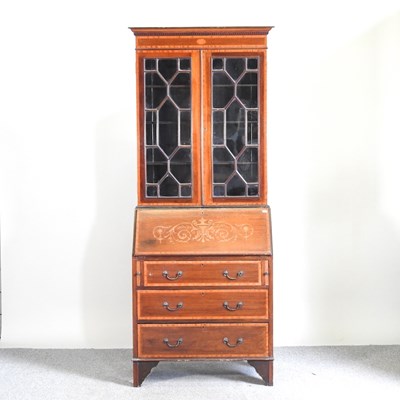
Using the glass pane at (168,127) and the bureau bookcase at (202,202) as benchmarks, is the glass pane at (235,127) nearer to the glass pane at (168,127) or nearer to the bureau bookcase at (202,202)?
the bureau bookcase at (202,202)

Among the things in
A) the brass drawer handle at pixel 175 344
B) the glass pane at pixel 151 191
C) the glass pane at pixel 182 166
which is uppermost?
the glass pane at pixel 182 166

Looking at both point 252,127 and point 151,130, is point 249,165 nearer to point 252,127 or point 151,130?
point 252,127

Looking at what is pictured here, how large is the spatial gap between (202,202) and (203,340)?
2.46 feet

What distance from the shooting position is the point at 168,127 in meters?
3.70

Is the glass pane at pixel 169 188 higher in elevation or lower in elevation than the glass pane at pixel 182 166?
lower

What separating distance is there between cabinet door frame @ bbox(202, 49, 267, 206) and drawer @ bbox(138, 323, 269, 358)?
678mm

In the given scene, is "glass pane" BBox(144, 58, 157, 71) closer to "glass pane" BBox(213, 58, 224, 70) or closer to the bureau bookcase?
the bureau bookcase

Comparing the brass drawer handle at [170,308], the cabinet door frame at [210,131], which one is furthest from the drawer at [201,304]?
the cabinet door frame at [210,131]

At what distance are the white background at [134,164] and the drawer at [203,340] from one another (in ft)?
2.31

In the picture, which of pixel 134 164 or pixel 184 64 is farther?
pixel 134 164

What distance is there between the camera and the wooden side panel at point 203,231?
3.65 m

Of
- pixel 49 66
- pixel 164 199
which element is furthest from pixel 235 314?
pixel 49 66

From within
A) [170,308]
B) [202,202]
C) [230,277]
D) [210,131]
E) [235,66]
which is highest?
[235,66]

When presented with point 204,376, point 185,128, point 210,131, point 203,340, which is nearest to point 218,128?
point 210,131
